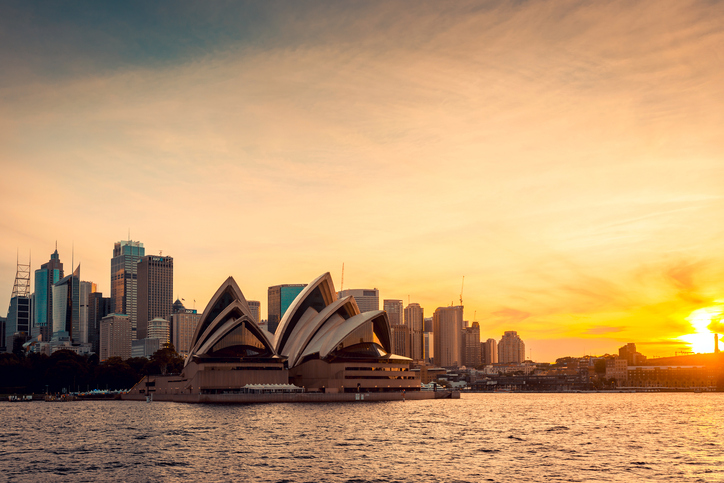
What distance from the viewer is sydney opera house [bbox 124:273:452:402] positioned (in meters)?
130

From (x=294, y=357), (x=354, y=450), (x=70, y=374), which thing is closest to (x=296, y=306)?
(x=294, y=357)

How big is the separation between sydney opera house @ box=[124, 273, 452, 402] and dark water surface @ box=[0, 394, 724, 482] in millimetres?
42539

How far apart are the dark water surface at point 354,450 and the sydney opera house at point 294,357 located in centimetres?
4254

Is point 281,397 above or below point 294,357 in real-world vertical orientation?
below

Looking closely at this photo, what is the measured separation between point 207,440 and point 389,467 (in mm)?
20633

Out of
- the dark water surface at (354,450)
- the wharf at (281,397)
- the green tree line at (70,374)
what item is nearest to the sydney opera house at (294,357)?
the wharf at (281,397)

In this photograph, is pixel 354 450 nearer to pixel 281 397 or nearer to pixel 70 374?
pixel 281 397

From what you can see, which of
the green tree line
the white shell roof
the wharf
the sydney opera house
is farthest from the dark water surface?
the green tree line

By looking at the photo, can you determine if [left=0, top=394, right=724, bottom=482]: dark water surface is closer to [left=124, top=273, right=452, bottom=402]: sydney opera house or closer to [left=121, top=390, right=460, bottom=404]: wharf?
[left=121, top=390, right=460, bottom=404]: wharf

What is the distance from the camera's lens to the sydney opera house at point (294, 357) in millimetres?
130125

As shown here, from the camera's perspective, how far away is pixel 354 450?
180 ft

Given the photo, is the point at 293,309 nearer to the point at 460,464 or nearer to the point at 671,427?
the point at 671,427

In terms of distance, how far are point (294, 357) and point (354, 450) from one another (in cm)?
8886

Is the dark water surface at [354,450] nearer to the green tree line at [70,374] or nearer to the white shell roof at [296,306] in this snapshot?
the white shell roof at [296,306]
